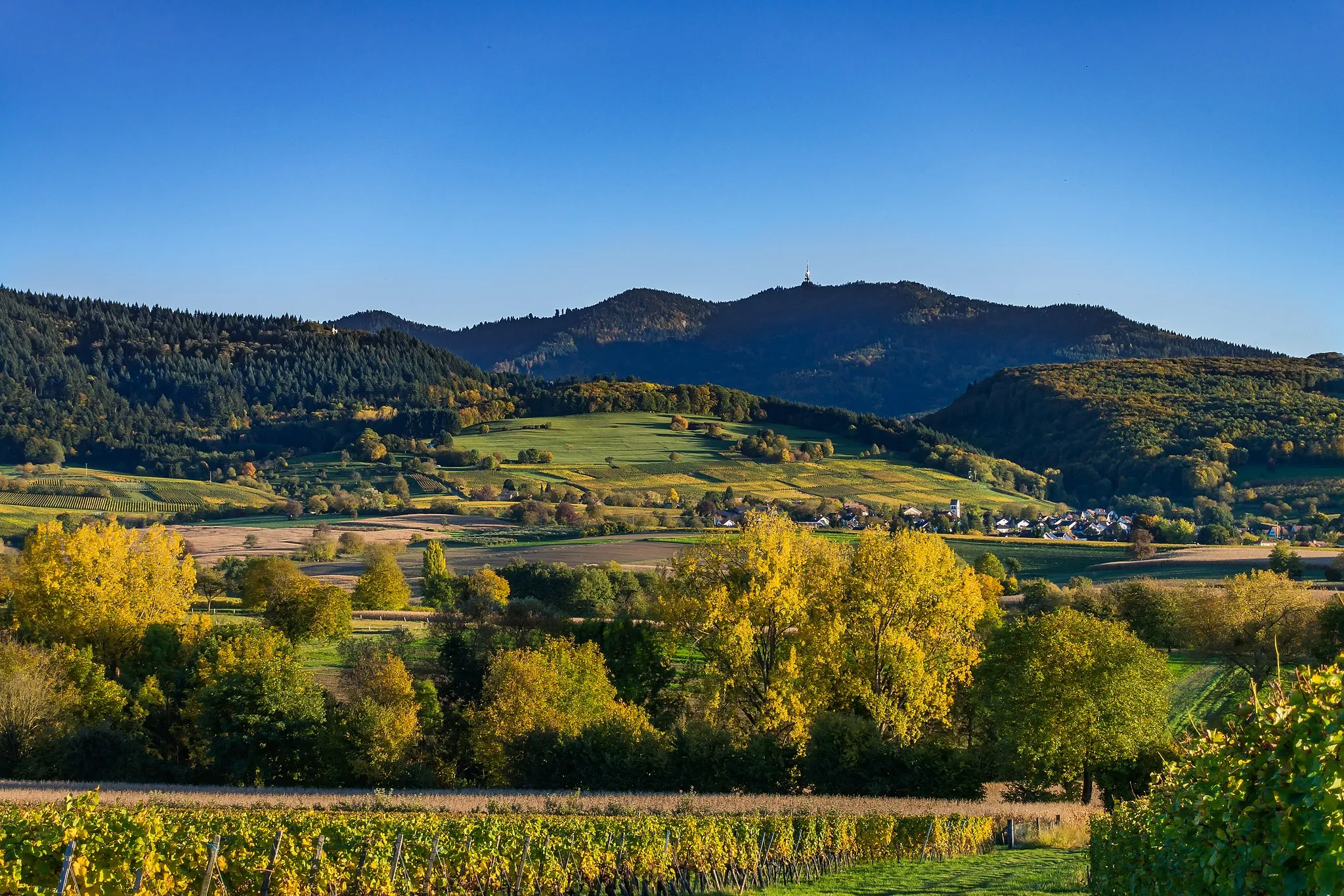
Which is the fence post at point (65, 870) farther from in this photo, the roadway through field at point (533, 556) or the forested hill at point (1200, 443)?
the forested hill at point (1200, 443)

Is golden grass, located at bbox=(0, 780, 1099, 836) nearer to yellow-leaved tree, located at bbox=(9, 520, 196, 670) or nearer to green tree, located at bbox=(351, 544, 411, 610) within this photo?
yellow-leaved tree, located at bbox=(9, 520, 196, 670)

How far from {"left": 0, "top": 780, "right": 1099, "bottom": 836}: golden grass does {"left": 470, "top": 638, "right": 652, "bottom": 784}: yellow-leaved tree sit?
5.90 metres

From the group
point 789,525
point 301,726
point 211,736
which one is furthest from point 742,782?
point 211,736

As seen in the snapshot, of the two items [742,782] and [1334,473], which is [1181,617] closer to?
[742,782]

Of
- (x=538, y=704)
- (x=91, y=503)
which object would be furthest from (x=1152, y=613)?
(x=91, y=503)

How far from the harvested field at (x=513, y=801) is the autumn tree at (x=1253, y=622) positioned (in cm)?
2904

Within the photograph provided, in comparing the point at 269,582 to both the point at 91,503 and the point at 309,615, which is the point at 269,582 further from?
the point at 91,503

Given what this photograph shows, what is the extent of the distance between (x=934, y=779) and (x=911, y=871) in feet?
39.3

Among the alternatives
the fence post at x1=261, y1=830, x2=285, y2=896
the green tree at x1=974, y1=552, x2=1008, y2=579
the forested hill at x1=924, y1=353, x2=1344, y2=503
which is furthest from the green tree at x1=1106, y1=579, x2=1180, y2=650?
the forested hill at x1=924, y1=353, x2=1344, y2=503

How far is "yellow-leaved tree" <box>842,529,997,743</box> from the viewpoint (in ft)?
145

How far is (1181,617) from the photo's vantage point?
2744 inches

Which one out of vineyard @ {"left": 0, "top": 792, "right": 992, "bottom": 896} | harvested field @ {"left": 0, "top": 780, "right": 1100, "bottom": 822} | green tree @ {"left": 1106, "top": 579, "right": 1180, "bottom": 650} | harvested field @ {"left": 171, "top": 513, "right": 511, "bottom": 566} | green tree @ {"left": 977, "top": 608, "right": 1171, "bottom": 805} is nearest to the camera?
vineyard @ {"left": 0, "top": 792, "right": 992, "bottom": 896}

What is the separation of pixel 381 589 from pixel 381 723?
42.5 metres

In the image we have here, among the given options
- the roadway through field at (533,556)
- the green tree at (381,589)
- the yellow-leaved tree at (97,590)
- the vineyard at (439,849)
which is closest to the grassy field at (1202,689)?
the vineyard at (439,849)
